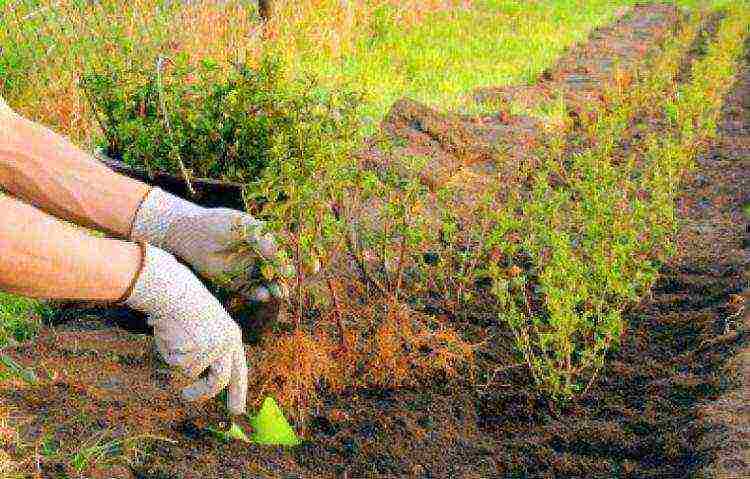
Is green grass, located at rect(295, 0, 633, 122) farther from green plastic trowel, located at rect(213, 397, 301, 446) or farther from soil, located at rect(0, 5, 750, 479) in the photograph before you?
green plastic trowel, located at rect(213, 397, 301, 446)

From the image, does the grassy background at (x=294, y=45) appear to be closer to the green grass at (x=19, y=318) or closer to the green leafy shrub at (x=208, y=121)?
the green grass at (x=19, y=318)

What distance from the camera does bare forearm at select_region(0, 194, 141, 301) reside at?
203 centimetres

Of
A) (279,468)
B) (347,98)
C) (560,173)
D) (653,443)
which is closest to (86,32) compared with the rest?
(560,173)

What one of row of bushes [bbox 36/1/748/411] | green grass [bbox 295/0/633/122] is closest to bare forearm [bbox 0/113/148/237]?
row of bushes [bbox 36/1/748/411]

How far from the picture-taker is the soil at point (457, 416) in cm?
235

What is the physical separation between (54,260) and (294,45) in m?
4.54

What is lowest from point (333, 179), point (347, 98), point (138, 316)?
point (138, 316)

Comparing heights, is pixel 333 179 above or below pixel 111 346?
above

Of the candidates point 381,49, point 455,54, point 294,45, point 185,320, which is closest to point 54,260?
point 185,320

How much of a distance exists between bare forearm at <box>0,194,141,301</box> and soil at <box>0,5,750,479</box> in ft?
1.33

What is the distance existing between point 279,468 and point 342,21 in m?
5.61

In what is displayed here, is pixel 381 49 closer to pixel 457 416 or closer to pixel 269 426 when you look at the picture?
pixel 457 416

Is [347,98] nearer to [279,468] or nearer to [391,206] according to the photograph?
[391,206]

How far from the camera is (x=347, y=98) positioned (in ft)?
8.91
